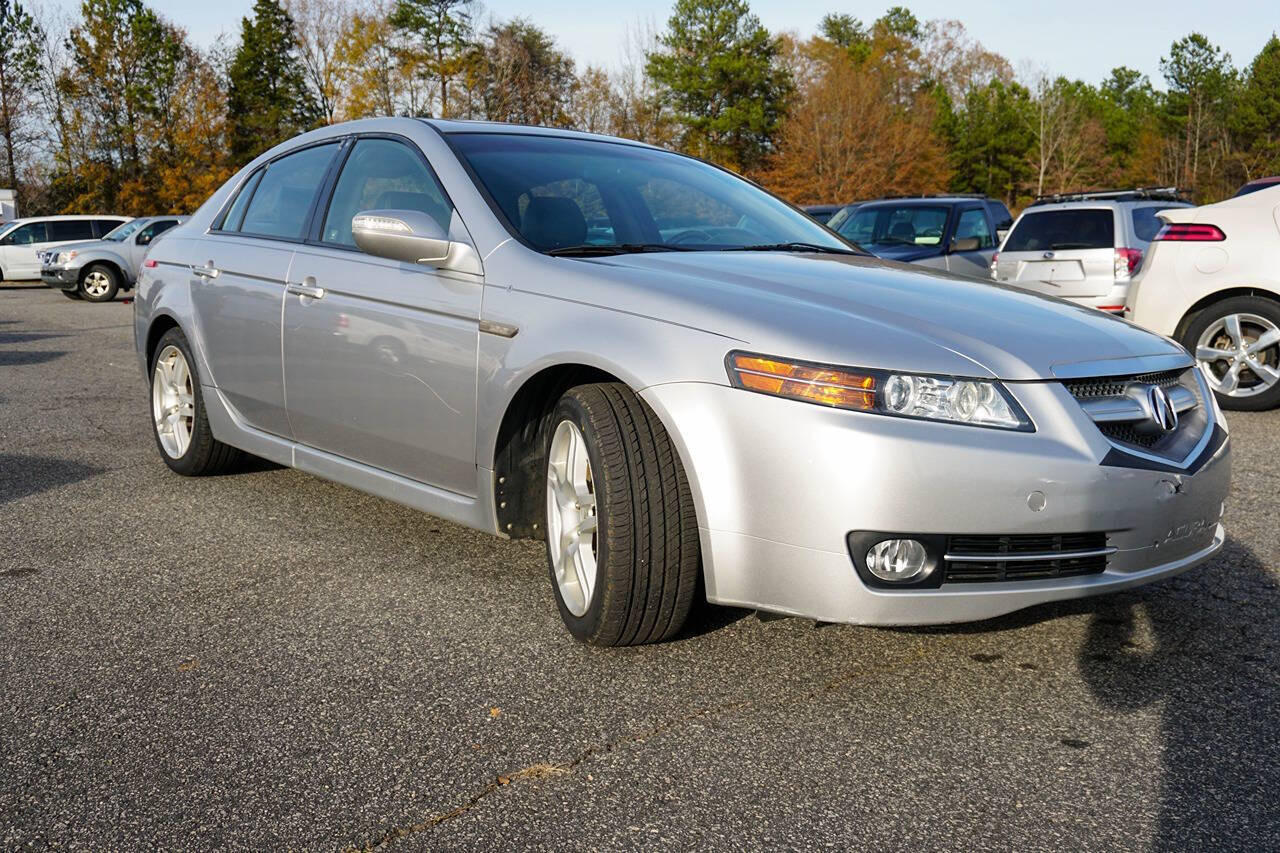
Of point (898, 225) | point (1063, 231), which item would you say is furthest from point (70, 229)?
point (1063, 231)

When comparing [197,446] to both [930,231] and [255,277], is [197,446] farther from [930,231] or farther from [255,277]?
[930,231]

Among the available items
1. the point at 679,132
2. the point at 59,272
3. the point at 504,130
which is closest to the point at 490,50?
the point at 679,132

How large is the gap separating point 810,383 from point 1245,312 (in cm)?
610

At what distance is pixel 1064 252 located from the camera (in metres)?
10.6

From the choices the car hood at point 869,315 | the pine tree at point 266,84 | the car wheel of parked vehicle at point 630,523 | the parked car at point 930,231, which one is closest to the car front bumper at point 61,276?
the parked car at point 930,231

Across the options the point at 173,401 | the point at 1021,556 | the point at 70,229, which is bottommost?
the point at 70,229

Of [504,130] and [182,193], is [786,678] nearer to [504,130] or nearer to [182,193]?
[504,130]

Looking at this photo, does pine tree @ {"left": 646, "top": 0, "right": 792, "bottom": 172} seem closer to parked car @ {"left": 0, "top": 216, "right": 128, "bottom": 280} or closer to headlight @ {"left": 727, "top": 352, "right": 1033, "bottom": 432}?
parked car @ {"left": 0, "top": 216, "right": 128, "bottom": 280}

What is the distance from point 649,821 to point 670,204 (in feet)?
8.01

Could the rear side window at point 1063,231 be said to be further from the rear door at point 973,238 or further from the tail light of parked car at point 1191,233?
the tail light of parked car at point 1191,233

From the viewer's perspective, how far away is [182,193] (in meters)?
49.5

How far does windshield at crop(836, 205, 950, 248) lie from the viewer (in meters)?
12.8

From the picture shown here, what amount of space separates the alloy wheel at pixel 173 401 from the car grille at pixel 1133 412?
3984 mm

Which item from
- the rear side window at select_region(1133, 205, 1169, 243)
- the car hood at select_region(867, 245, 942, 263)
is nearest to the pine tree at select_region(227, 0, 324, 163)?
the car hood at select_region(867, 245, 942, 263)
